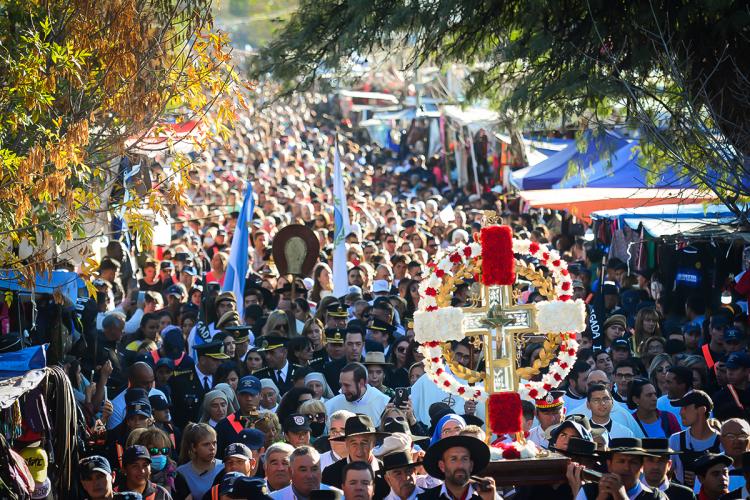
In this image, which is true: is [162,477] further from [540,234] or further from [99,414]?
[540,234]

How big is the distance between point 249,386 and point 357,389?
101 centimetres

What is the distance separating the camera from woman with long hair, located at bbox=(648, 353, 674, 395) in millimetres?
13116

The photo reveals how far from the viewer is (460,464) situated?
895 centimetres

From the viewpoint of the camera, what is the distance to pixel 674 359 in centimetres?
1398

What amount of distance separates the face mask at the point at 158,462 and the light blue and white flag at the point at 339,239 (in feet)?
25.7

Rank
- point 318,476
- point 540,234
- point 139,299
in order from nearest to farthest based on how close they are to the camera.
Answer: point 318,476
point 139,299
point 540,234

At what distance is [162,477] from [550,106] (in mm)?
7083

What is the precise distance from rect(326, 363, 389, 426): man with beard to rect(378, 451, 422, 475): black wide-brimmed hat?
3.26 meters

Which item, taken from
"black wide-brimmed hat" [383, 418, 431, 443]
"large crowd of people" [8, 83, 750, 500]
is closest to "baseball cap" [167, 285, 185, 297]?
"large crowd of people" [8, 83, 750, 500]

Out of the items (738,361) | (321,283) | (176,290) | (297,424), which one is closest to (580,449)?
(297,424)

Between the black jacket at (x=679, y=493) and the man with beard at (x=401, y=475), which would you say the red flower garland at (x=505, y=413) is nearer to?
the man with beard at (x=401, y=475)

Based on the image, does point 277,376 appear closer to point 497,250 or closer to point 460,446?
point 497,250

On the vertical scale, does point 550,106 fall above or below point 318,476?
above

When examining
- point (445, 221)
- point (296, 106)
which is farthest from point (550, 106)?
point (296, 106)
